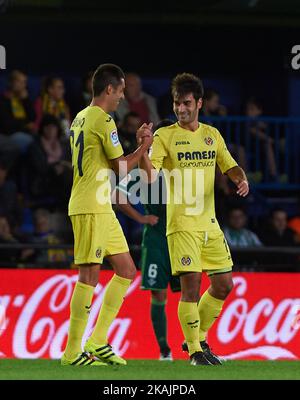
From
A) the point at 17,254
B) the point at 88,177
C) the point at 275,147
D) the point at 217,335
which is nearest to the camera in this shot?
the point at 88,177

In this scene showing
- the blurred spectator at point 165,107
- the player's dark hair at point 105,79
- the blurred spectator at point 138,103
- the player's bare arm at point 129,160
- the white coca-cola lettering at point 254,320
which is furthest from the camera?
the blurred spectator at point 165,107

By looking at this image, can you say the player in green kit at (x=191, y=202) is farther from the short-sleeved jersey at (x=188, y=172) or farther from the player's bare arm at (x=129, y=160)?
the player's bare arm at (x=129, y=160)

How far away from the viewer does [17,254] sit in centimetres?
1416

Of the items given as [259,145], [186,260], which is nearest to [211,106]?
[259,145]

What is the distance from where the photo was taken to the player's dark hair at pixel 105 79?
975cm

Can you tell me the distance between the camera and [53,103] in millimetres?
15180

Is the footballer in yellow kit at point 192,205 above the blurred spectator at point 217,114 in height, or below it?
below

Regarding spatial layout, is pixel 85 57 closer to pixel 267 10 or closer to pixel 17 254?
pixel 267 10

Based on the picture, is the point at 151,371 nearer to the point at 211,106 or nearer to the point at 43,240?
the point at 43,240

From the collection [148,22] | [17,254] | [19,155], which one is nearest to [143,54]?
[148,22]

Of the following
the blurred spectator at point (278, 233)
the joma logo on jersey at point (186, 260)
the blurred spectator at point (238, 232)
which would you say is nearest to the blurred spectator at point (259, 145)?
the blurred spectator at point (278, 233)

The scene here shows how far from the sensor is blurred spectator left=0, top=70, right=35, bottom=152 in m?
14.9

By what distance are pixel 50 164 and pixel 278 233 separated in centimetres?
262

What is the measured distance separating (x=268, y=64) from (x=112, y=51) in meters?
2.04
